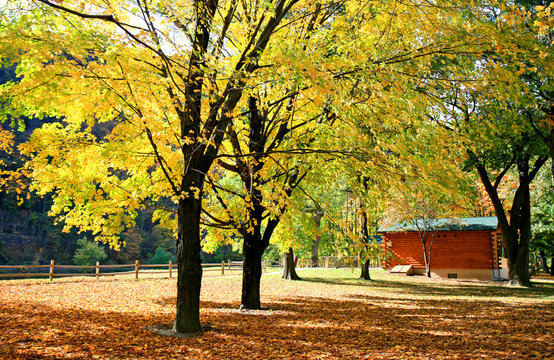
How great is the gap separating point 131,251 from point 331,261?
33831 millimetres

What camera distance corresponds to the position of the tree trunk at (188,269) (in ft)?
25.8

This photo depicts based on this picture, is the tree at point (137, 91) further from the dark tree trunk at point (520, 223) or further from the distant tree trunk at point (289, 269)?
the dark tree trunk at point (520, 223)

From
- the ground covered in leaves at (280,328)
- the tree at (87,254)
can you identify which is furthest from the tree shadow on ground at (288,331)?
the tree at (87,254)

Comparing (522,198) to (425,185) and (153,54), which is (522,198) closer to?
(425,185)

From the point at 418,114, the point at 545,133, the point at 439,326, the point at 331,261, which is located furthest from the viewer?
the point at 331,261

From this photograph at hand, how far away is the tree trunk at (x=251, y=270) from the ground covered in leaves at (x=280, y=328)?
1.39 ft

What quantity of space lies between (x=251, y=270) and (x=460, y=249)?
73.3 ft

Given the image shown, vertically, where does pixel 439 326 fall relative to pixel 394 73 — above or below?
below

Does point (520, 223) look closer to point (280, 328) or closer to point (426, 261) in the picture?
point (426, 261)

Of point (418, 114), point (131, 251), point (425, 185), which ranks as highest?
point (418, 114)

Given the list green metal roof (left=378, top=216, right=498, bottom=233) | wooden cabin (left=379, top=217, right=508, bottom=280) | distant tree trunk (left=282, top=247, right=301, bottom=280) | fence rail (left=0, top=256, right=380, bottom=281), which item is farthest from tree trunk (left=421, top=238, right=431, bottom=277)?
distant tree trunk (left=282, top=247, right=301, bottom=280)

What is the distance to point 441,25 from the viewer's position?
677cm

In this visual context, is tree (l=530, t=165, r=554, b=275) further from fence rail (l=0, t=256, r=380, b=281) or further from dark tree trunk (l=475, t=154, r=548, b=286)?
fence rail (l=0, t=256, r=380, b=281)

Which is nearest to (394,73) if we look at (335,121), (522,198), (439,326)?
(335,121)
